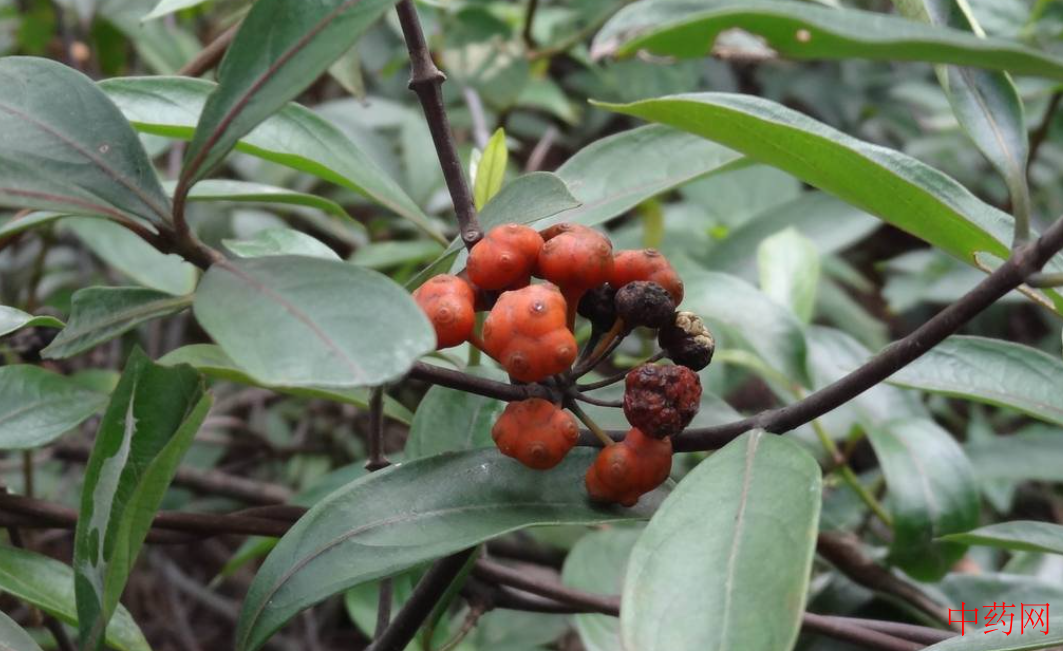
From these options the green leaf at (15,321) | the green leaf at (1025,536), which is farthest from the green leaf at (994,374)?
the green leaf at (15,321)

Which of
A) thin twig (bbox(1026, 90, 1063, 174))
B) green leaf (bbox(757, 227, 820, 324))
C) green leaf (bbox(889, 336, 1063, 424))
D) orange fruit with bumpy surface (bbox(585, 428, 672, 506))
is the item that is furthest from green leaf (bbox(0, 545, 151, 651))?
thin twig (bbox(1026, 90, 1063, 174))

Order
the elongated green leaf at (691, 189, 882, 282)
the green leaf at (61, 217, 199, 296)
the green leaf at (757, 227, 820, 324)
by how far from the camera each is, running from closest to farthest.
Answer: the green leaf at (757, 227, 820, 324) → the green leaf at (61, 217, 199, 296) → the elongated green leaf at (691, 189, 882, 282)

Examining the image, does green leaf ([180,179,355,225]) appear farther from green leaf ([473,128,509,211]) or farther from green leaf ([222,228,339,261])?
green leaf ([473,128,509,211])

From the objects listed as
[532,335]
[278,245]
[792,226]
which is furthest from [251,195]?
[792,226]

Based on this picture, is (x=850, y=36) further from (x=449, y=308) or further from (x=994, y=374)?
(x=994, y=374)

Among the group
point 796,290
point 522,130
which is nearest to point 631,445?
point 796,290

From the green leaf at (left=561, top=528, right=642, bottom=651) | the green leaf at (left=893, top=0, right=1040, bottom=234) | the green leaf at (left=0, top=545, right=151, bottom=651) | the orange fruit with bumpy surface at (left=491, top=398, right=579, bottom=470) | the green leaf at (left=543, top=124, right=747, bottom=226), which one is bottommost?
the green leaf at (left=0, top=545, right=151, bottom=651)
